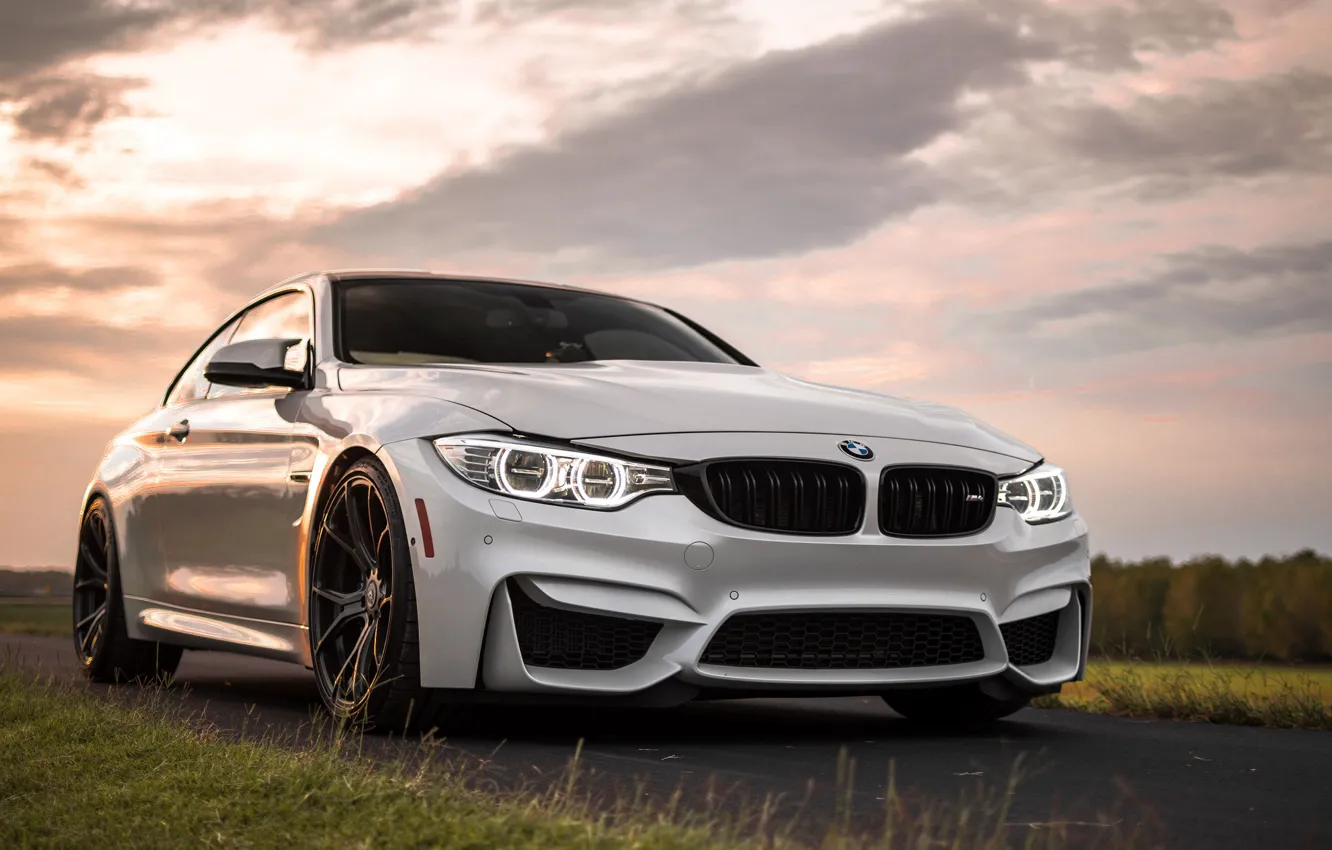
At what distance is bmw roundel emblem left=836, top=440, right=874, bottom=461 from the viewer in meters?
5.07

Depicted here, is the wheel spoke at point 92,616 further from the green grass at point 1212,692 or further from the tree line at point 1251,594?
Result: the tree line at point 1251,594

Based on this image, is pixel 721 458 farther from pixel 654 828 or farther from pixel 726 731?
pixel 654 828

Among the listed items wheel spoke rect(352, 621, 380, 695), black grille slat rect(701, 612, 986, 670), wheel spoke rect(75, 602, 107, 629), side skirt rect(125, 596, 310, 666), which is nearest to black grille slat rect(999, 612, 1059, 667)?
black grille slat rect(701, 612, 986, 670)

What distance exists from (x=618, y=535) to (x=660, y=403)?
573 millimetres

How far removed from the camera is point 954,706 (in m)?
5.85

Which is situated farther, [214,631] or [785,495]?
Answer: [214,631]

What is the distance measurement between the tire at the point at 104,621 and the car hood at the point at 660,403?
8.12 feet

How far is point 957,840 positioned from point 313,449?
3198 mm

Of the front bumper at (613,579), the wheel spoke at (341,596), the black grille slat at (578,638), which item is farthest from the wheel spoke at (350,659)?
the black grille slat at (578,638)

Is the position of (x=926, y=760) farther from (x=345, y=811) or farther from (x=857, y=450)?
(x=345, y=811)

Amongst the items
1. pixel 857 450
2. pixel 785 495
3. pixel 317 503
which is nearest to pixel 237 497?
pixel 317 503

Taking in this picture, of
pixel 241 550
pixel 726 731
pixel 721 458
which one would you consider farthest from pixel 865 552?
pixel 241 550

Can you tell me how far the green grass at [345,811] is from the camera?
10.2 ft

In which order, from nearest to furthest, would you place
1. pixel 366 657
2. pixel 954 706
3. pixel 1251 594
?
pixel 366 657 → pixel 954 706 → pixel 1251 594
